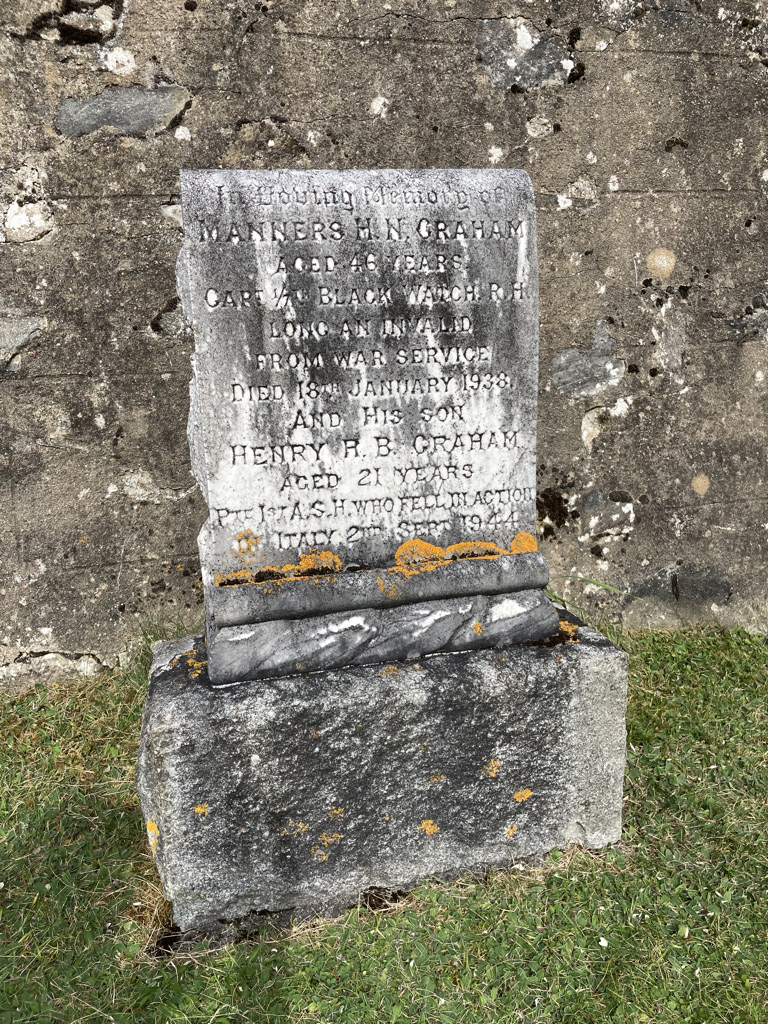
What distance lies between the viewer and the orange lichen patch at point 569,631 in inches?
85.0

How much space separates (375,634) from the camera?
79.7 inches

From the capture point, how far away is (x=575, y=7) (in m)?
2.78

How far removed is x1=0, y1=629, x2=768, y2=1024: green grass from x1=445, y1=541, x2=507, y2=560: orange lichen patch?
86 cm

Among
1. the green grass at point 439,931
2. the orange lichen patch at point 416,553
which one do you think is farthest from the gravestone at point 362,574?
the green grass at point 439,931

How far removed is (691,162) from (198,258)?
2130mm

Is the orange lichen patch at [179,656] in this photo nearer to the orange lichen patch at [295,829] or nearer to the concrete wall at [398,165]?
the orange lichen patch at [295,829]

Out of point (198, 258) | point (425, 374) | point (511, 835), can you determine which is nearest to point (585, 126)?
point (425, 374)

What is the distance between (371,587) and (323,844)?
0.66 meters

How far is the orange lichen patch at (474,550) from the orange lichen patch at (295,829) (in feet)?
2.55

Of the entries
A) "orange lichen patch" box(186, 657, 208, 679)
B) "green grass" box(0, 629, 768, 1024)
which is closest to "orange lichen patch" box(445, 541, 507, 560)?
"orange lichen patch" box(186, 657, 208, 679)

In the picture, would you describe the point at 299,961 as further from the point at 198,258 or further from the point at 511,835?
the point at 198,258

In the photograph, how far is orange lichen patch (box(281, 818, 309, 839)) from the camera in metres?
1.93

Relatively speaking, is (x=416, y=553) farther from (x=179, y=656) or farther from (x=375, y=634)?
(x=179, y=656)

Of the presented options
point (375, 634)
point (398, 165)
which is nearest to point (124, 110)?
point (398, 165)
